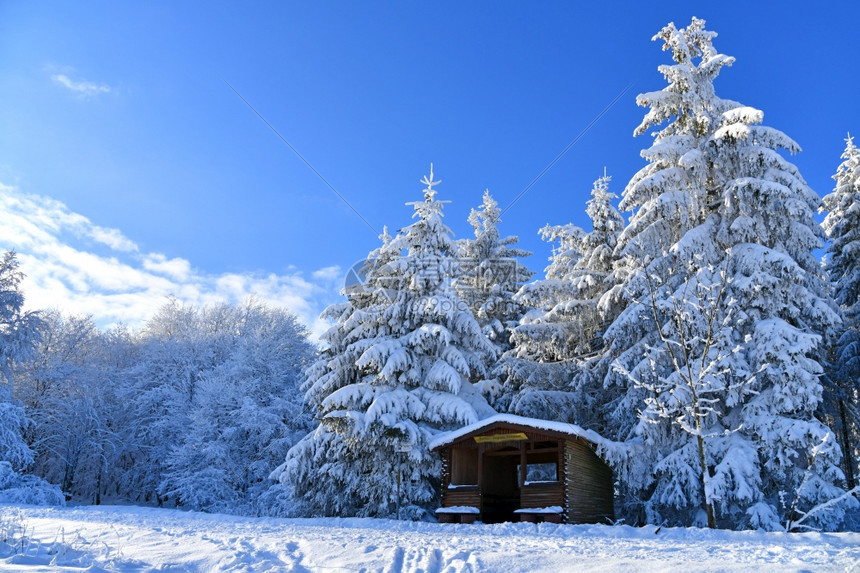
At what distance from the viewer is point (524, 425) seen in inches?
683

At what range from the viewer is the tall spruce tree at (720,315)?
49.8 ft

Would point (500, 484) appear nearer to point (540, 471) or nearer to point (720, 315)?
point (540, 471)

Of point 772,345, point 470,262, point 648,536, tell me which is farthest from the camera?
point 470,262

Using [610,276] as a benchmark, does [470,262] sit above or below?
above

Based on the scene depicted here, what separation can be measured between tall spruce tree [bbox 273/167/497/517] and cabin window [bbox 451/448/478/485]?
2.20 feet

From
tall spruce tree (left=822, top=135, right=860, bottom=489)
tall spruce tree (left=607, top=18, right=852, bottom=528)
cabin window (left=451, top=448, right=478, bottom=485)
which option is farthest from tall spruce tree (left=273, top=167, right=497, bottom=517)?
tall spruce tree (left=822, top=135, right=860, bottom=489)

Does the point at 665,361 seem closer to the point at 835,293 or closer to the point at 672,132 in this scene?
the point at 672,132

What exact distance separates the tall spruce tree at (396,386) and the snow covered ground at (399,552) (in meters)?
8.05

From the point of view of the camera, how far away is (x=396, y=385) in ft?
65.9

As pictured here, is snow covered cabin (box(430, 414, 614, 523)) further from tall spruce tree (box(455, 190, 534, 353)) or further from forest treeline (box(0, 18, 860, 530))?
tall spruce tree (box(455, 190, 534, 353))

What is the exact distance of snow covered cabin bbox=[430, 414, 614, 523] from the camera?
686 inches

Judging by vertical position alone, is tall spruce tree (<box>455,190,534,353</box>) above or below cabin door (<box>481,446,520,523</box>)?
above

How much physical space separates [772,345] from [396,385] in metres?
12.0

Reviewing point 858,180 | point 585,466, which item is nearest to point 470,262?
point 585,466
